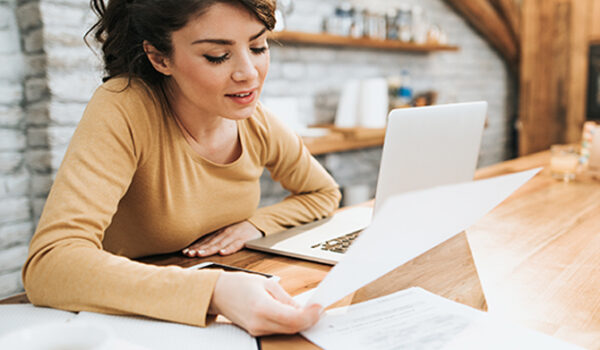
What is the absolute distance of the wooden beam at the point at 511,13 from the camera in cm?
441

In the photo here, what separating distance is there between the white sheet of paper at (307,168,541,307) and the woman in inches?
3.2

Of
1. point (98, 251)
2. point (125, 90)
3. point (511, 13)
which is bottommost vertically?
point (98, 251)

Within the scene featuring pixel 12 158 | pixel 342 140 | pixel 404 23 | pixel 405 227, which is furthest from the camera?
pixel 404 23

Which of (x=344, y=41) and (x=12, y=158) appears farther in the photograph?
(x=344, y=41)

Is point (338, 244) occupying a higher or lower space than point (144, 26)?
lower

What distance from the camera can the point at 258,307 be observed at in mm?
646

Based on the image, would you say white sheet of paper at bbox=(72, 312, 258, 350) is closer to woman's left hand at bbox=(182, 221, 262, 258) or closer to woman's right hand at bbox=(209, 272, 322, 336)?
woman's right hand at bbox=(209, 272, 322, 336)

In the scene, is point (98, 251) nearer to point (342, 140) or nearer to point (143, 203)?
point (143, 203)

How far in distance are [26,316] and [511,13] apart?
4.65 metres

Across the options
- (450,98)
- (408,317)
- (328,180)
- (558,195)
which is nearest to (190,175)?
(328,180)

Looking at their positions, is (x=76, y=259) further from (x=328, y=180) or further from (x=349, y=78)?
(x=349, y=78)

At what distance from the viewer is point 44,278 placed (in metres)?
0.75

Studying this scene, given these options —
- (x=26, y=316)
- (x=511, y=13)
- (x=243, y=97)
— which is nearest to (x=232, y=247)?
(x=243, y=97)

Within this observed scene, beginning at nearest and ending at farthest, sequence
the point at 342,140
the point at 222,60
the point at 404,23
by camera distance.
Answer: the point at 222,60 → the point at 342,140 → the point at 404,23
